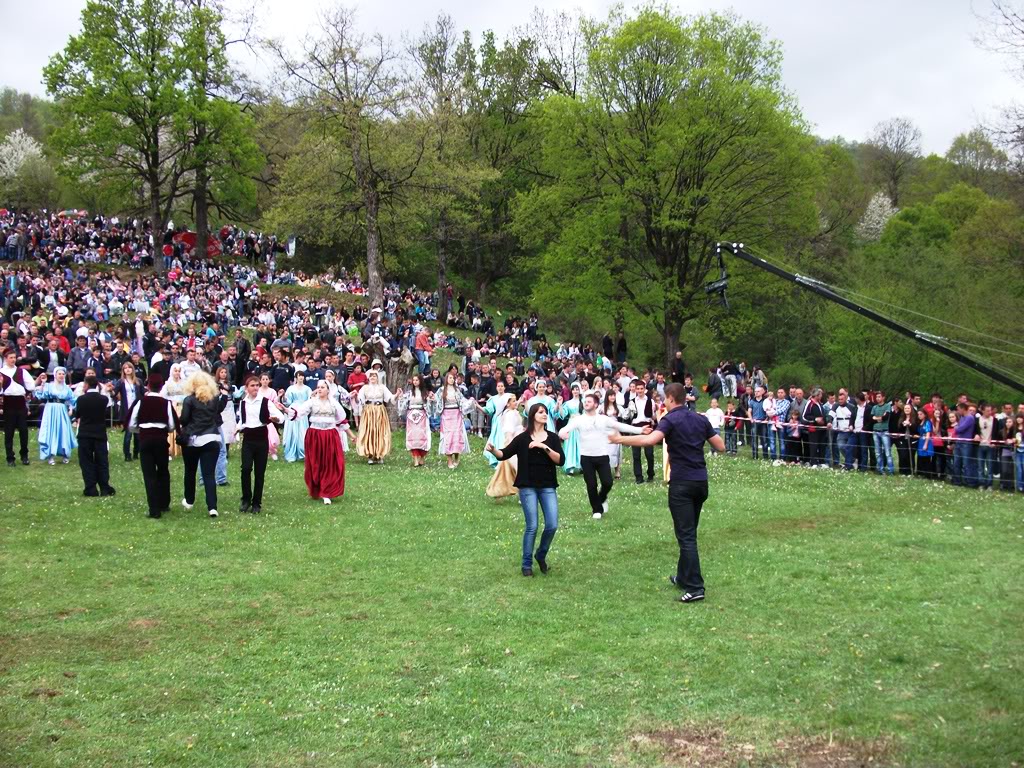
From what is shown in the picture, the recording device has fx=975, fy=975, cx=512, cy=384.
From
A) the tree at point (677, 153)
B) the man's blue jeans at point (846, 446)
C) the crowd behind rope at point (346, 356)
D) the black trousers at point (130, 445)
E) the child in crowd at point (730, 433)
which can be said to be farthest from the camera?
the tree at point (677, 153)

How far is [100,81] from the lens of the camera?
49531 mm

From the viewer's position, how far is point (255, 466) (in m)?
14.8

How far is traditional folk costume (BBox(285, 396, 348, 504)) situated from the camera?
15891 mm

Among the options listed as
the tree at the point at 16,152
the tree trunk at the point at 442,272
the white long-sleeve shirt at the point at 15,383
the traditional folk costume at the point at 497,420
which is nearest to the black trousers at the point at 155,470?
the white long-sleeve shirt at the point at 15,383

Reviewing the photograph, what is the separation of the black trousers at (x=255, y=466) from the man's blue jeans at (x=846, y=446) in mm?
13670

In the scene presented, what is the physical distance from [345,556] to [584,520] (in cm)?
410

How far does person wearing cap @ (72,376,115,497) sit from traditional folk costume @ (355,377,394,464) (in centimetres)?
607

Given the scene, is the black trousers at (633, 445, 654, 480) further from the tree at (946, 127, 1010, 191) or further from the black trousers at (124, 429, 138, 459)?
the tree at (946, 127, 1010, 191)

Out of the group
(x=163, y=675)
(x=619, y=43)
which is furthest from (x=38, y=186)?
(x=163, y=675)

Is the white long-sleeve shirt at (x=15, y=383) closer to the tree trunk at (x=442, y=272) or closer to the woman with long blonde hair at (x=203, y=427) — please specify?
the woman with long blonde hair at (x=203, y=427)

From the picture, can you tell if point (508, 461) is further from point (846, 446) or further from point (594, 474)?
point (846, 446)

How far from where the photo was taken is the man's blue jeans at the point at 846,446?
22.4m

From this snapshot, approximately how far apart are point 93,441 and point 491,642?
939 centimetres

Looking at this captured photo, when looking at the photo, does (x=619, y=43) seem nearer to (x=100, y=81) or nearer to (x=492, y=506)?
(x=100, y=81)
